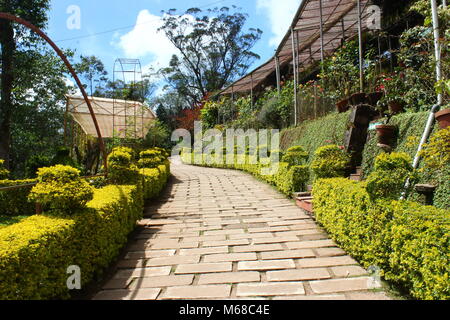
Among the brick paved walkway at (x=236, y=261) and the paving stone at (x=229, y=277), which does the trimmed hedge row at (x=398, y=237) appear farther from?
the paving stone at (x=229, y=277)

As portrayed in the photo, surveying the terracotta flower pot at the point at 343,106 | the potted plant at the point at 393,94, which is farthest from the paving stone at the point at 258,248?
the terracotta flower pot at the point at 343,106

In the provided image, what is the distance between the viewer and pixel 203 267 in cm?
351

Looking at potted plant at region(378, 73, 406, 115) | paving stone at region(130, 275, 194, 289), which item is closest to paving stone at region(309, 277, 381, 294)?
paving stone at region(130, 275, 194, 289)

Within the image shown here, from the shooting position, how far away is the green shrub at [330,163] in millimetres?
5383

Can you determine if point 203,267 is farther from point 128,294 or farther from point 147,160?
point 147,160

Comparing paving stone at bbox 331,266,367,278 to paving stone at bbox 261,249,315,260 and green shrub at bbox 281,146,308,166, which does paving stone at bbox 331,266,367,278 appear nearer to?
paving stone at bbox 261,249,315,260

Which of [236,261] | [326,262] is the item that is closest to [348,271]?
[326,262]

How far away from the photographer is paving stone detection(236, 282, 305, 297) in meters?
2.86

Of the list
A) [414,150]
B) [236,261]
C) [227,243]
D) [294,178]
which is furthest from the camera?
[294,178]

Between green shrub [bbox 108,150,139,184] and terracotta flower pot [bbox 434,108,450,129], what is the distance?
5.12 metres

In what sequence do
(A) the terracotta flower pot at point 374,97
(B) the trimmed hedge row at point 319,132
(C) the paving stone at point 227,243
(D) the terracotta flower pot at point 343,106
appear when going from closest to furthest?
(C) the paving stone at point 227,243
(A) the terracotta flower pot at point 374,97
(B) the trimmed hedge row at point 319,132
(D) the terracotta flower pot at point 343,106

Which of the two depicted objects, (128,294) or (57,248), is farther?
(128,294)

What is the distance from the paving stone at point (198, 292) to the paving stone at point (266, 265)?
50cm

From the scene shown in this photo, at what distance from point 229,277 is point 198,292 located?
1.38ft
